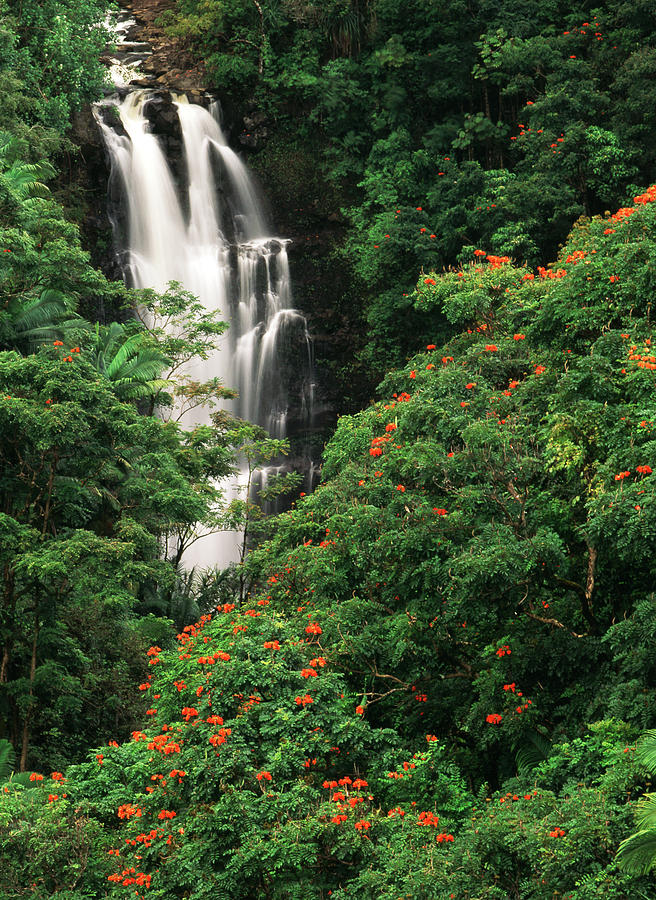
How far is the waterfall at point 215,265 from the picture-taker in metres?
24.5

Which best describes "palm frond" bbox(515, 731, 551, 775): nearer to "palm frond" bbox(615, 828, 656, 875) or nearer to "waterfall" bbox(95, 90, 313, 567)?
"palm frond" bbox(615, 828, 656, 875)

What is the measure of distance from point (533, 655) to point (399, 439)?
107 inches

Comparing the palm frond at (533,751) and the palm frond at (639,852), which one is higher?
the palm frond at (639,852)

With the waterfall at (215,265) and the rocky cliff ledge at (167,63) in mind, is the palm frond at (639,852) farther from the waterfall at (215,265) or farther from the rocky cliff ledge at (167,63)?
the rocky cliff ledge at (167,63)

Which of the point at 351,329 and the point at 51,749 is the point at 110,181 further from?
the point at 51,749

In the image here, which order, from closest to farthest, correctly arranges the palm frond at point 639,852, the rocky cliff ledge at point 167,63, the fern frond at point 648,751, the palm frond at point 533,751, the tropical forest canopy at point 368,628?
the palm frond at point 639,852
the fern frond at point 648,751
the tropical forest canopy at point 368,628
the palm frond at point 533,751
the rocky cliff ledge at point 167,63

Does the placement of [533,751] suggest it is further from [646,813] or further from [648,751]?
[646,813]

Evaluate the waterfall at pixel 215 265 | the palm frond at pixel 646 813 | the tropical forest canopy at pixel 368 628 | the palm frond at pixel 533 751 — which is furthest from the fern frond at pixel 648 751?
the waterfall at pixel 215 265

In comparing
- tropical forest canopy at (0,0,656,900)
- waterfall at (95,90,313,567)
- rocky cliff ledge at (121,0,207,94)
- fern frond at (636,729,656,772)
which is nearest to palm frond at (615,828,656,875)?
tropical forest canopy at (0,0,656,900)

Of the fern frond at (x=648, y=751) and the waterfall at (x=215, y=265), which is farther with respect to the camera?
the waterfall at (x=215, y=265)

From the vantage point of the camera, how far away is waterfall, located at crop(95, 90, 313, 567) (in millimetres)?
24531

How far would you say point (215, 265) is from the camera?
997 inches

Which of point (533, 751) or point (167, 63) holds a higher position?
point (167, 63)

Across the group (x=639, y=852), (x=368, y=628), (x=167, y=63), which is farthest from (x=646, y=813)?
(x=167, y=63)
